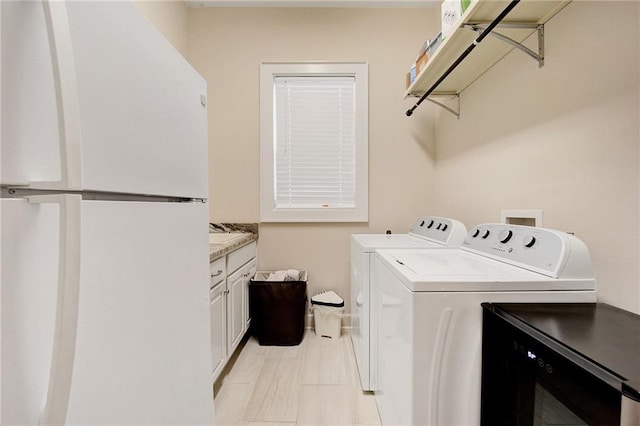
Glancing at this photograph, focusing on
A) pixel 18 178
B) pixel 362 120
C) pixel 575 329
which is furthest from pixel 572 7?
pixel 18 178

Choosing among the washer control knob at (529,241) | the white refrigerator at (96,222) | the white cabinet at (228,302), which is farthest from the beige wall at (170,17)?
the washer control knob at (529,241)

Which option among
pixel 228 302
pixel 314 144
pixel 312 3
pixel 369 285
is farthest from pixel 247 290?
pixel 312 3

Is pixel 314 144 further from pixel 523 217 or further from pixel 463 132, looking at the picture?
pixel 523 217

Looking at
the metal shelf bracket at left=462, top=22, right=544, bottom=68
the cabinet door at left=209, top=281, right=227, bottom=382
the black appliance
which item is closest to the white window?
the cabinet door at left=209, top=281, right=227, bottom=382

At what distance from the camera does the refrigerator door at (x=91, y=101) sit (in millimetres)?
458

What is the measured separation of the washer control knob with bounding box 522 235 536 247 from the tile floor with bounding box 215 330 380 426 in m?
1.14

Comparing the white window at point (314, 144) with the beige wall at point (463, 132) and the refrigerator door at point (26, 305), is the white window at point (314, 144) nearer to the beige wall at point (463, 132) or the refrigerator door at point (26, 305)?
the beige wall at point (463, 132)

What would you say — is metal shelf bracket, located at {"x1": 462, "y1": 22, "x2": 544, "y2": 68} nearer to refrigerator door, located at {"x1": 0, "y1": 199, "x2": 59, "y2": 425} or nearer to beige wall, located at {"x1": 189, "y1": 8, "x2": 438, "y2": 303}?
beige wall, located at {"x1": 189, "y1": 8, "x2": 438, "y2": 303}

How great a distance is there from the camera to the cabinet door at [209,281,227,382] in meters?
1.64

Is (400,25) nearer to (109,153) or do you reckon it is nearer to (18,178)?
(109,153)

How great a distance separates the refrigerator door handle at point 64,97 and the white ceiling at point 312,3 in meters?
2.52

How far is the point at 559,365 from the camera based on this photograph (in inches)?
26.6

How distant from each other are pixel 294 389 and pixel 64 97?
185cm

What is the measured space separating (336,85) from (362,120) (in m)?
0.39
